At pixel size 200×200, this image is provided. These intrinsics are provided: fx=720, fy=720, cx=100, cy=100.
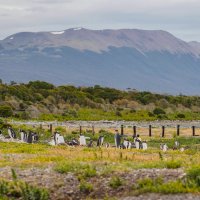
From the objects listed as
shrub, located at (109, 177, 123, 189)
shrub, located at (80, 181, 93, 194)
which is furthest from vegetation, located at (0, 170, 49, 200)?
shrub, located at (109, 177, 123, 189)

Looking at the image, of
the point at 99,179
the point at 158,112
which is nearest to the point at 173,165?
the point at 99,179

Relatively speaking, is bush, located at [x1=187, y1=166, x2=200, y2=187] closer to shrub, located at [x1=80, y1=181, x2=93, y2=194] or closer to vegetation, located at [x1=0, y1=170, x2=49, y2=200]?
shrub, located at [x1=80, y1=181, x2=93, y2=194]

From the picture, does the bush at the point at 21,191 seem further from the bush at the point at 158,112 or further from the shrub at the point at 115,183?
the bush at the point at 158,112

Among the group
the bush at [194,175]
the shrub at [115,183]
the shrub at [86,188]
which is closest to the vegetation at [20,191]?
the shrub at [86,188]

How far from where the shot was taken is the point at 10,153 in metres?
28.8

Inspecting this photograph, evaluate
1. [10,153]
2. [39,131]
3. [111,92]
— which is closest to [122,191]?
[10,153]

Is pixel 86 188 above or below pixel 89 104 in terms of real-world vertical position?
above

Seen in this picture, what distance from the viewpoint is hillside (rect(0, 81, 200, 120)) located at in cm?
8312

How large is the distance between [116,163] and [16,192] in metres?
3.98

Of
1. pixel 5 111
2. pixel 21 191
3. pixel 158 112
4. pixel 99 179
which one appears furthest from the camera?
pixel 158 112

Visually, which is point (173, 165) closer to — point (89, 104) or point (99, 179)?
point (99, 179)

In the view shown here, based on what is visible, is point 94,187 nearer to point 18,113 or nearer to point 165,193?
point 165,193

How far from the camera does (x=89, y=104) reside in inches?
3735

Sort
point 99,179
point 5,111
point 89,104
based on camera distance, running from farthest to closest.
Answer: point 89,104 → point 5,111 → point 99,179
